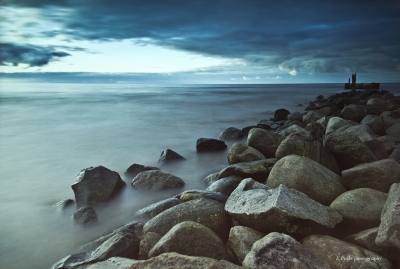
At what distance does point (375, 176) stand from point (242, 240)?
2.08 metres

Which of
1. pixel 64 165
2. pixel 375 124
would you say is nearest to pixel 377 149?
pixel 375 124

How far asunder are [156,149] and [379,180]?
7.18 meters

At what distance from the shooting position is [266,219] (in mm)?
2721

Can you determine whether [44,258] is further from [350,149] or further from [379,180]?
[350,149]

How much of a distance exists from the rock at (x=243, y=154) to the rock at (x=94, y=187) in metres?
2.55

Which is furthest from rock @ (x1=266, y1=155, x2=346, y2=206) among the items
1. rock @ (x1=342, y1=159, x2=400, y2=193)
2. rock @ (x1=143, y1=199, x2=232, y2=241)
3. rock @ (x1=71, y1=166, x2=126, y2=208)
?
rock @ (x1=71, y1=166, x2=126, y2=208)

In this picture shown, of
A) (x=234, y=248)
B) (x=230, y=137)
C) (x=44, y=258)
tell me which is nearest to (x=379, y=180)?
(x=234, y=248)

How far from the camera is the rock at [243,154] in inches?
228

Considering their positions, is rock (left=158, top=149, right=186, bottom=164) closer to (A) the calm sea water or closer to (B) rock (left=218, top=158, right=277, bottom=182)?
(A) the calm sea water

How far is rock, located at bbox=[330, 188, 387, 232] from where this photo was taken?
2.91 m

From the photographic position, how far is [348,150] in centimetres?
448

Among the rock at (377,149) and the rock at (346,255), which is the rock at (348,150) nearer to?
the rock at (377,149)

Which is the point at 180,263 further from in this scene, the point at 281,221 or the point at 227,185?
the point at 227,185

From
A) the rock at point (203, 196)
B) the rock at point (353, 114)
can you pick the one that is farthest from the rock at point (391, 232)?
the rock at point (353, 114)
